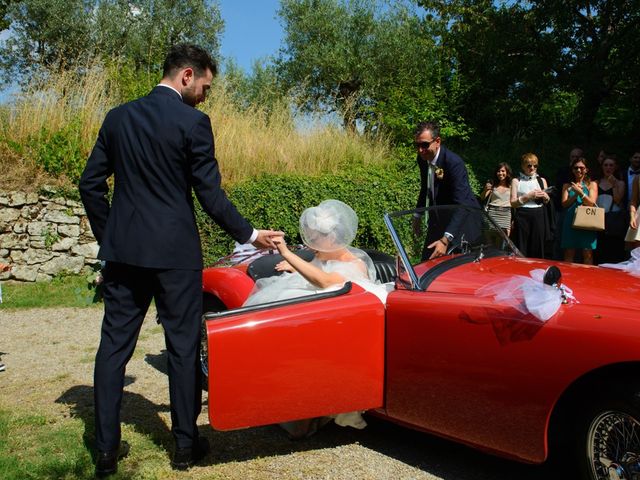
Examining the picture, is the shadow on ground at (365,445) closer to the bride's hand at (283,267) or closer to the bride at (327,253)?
the bride at (327,253)

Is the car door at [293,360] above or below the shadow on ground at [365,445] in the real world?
above

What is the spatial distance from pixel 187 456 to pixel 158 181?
1.41 meters

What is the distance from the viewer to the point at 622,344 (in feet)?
8.13

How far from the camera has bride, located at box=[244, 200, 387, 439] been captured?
11.6 ft

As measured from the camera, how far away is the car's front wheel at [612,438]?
2488 millimetres

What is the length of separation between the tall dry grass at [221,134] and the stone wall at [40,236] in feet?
1.07

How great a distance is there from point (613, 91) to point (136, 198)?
15109 mm

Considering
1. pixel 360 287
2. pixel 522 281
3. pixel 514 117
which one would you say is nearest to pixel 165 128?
pixel 360 287

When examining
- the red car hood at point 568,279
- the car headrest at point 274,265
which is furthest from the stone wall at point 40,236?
the red car hood at point 568,279

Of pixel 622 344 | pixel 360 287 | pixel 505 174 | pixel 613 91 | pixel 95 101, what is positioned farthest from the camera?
pixel 613 91

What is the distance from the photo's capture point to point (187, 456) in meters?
3.21

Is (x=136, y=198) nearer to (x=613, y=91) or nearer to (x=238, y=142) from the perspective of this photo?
(x=238, y=142)

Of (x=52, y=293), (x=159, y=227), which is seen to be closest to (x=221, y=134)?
(x=52, y=293)

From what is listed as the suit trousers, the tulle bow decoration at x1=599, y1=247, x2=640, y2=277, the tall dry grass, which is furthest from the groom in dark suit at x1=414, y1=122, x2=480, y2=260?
the tall dry grass
